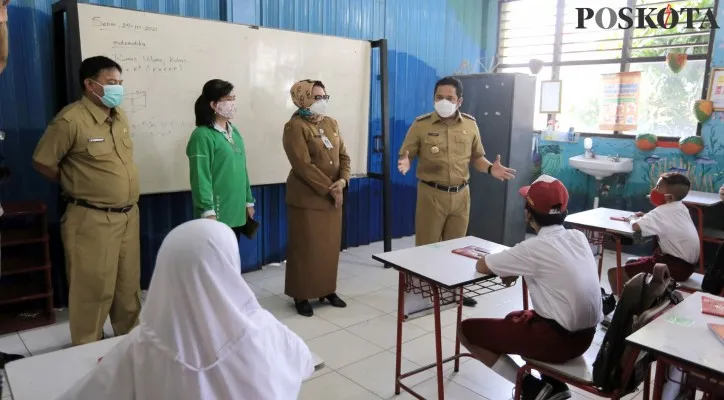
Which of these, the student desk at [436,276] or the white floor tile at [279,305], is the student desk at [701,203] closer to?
the student desk at [436,276]

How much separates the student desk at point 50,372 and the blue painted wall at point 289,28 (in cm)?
240

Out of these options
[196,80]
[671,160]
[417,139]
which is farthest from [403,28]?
[671,160]

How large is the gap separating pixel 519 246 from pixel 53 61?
307 centimetres

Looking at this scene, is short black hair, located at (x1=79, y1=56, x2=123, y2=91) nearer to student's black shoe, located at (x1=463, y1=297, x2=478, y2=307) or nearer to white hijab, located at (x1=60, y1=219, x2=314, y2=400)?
white hijab, located at (x1=60, y1=219, x2=314, y2=400)

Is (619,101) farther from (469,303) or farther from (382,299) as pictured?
(382,299)

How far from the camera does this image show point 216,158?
124 inches

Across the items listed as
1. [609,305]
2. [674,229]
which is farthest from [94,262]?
[674,229]

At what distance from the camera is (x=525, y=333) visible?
6.73ft

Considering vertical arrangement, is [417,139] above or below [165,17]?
below

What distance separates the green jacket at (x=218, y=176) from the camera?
307 cm

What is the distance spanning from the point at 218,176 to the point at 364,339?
1355 mm

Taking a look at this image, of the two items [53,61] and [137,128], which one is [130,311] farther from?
[53,61]

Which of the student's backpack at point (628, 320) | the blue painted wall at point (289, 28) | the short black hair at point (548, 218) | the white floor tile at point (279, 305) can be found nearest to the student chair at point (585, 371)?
the student's backpack at point (628, 320)

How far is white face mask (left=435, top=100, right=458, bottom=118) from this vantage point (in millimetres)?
3613
